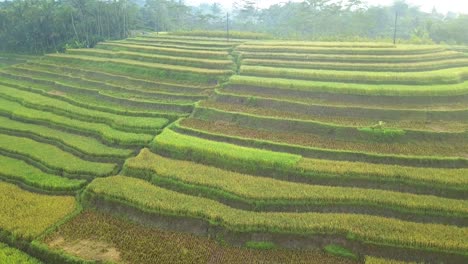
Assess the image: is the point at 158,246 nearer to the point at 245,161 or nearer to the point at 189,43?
the point at 245,161

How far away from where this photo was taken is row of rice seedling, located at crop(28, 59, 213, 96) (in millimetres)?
24391

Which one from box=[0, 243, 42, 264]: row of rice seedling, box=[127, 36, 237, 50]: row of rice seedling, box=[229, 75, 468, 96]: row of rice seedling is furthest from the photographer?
box=[127, 36, 237, 50]: row of rice seedling

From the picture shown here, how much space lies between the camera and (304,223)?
11922 millimetres

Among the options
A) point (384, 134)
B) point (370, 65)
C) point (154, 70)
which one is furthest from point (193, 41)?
point (384, 134)

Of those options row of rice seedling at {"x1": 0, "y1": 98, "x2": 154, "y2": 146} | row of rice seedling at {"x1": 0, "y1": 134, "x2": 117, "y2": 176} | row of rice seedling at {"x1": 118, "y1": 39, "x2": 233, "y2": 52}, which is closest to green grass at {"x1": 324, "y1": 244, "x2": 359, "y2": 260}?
row of rice seedling at {"x1": 0, "y1": 134, "x2": 117, "y2": 176}

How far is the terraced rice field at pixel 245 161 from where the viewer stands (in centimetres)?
1162

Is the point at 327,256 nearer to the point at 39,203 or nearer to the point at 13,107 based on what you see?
the point at 39,203

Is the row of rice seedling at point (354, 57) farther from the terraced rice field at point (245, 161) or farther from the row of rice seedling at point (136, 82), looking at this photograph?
the row of rice seedling at point (136, 82)

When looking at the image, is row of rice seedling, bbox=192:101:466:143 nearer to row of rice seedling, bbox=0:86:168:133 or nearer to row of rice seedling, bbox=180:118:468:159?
row of rice seedling, bbox=180:118:468:159

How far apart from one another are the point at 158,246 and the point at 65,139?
32.7 feet

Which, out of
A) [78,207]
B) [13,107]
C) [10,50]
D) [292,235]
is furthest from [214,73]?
[10,50]

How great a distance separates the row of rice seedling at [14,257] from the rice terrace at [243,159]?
2.1 inches

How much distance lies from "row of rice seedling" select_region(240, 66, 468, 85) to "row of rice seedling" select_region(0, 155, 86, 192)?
45.6 feet

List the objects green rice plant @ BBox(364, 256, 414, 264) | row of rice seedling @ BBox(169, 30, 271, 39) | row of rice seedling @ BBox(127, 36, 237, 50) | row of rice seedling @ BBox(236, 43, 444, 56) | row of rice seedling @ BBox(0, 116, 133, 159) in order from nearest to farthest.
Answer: green rice plant @ BBox(364, 256, 414, 264), row of rice seedling @ BBox(0, 116, 133, 159), row of rice seedling @ BBox(236, 43, 444, 56), row of rice seedling @ BBox(127, 36, 237, 50), row of rice seedling @ BBox(169, 30, 271, 39)
